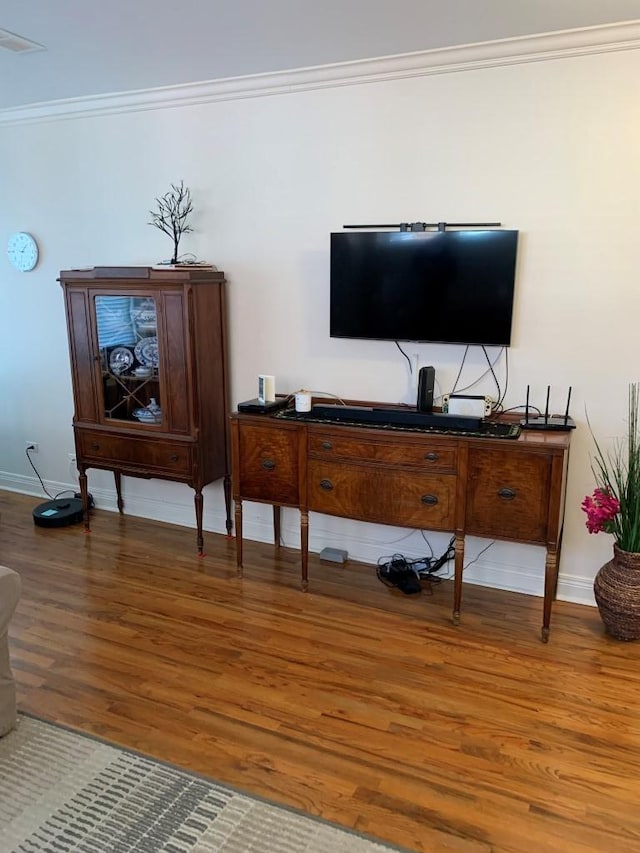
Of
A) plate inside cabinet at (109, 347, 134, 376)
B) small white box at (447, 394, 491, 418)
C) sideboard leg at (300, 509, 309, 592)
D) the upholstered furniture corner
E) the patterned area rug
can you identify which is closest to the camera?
the patterned area rug

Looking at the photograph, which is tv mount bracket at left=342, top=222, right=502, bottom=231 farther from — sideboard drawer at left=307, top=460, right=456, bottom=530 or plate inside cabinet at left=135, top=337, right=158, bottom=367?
plate inside cabinet at left=135, top=337, right=158, bottom=367

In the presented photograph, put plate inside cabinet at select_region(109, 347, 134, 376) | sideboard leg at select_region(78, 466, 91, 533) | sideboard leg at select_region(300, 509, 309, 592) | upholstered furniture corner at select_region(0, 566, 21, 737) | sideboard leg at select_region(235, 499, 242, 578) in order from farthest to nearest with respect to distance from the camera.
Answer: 1. sideboard leg at select_region(78, 466, 91, 533)
2. plate inside cabinet at select_region(109, 347, 134, 376)
3. sideboard leg at select_region(235, 499, 242, 578)
4. sideboard leg at select_region(300, 509, 309, 592)
5. upholstered furniture corner at select_region(0, 566, 21, 737)

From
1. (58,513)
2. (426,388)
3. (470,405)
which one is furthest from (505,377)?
(58,513)

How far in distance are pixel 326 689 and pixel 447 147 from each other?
92.5 inches

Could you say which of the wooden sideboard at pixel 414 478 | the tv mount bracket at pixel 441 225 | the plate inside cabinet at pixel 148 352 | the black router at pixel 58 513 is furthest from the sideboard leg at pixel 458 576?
the black router at pixel 58 513

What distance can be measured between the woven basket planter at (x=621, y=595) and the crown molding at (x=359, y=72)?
6.67 feet

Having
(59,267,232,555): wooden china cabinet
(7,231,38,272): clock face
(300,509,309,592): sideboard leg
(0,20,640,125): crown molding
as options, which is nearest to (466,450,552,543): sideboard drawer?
(300,509,309,592): sideboard leg

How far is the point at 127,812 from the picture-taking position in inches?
73.6

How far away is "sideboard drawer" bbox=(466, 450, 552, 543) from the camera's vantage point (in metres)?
2.61

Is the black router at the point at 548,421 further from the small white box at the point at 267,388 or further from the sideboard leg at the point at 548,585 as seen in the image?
the small white box at the point at 267,388

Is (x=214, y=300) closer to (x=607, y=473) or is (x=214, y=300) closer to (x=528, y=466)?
(x=528, y=466)

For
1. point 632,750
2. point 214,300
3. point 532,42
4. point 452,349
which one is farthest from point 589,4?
point 632,750

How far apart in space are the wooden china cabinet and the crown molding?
0.92 m

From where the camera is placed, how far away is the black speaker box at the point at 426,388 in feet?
9.83
